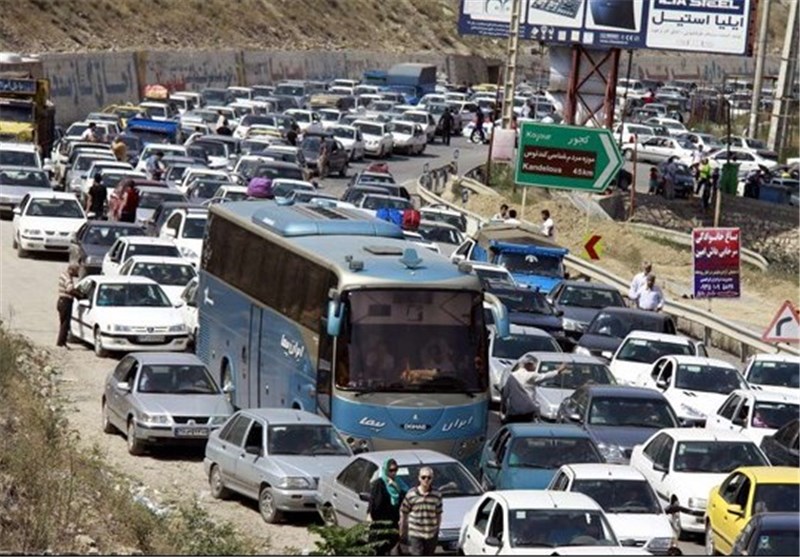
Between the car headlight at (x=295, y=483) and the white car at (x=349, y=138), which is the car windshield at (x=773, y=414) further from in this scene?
the white car at (x=349, y=138)

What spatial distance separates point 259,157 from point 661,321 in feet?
75.3

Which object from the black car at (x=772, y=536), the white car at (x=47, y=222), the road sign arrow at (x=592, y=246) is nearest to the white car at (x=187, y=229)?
the white car at (x=47, y=222)

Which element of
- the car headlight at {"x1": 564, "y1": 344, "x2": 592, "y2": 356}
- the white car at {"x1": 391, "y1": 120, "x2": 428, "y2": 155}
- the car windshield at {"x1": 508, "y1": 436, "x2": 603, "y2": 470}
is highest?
the car windshield at {"x1": 508, "y1": 436, "x2": 603, "y2": 470}

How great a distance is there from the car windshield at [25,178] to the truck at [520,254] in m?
12.3

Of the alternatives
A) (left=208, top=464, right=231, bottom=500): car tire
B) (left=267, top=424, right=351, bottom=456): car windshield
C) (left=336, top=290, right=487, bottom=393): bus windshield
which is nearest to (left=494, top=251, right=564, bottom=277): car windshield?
(left=336, top=290, right=487, bottom=393): bus windshield

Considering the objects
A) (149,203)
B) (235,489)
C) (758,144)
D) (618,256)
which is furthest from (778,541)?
(758,144)

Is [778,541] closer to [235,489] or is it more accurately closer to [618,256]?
[235,489]

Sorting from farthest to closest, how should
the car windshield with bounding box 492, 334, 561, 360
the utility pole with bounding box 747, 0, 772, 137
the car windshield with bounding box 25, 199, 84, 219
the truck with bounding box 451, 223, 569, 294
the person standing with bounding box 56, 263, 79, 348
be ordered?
the utility pole with bounding box 747, 0, 772, 137 → the car windshield with bounding box 25, 199, 84, 219 → the truck with bounding box 451, 223, 569, 294 → the person standing with bounding box 56, 263, 79, 348 → the car windshield with bounding box 492, 334, 561, 360

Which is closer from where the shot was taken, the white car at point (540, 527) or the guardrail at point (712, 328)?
the white car at point (540, 527)

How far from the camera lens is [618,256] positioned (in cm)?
5650

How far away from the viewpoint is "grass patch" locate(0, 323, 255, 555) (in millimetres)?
18891

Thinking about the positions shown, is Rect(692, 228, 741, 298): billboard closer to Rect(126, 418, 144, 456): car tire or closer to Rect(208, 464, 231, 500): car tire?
Rect(126, 418, 144, 456): car tire

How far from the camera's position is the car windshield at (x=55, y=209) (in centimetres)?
4322

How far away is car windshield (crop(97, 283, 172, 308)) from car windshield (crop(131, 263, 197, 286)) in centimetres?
220
